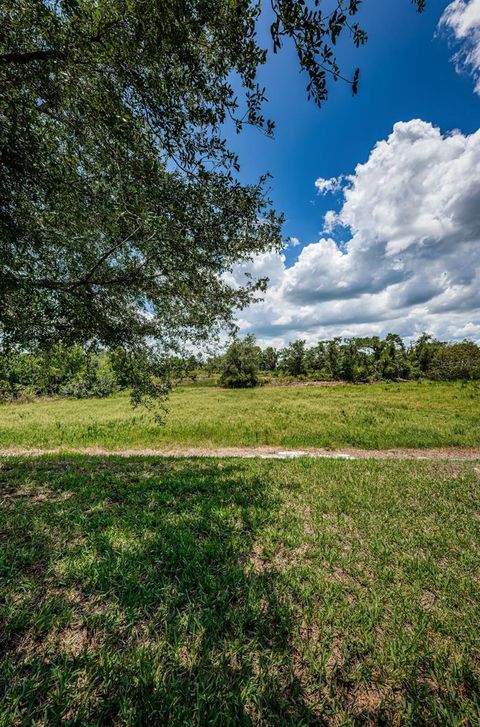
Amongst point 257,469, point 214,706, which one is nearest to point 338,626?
point 214,706

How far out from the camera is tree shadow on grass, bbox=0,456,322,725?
2.37m

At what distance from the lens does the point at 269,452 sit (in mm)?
13375

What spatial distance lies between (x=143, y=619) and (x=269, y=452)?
1060 centimetres

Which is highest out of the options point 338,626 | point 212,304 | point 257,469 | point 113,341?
point 212,304

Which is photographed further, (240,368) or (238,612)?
(240,368)

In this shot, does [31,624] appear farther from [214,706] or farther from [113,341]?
[113,341]

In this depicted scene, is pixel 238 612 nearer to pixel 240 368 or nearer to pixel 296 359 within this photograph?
pixel 240 368

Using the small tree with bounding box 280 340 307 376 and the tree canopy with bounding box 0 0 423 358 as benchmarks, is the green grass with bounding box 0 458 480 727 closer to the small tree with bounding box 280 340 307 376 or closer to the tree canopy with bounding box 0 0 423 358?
the tree canopy with bounding box 0 0 423 358

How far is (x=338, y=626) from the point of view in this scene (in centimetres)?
317

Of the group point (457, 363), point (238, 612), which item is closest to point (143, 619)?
point (238, 612)

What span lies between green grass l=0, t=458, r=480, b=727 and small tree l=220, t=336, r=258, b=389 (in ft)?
169

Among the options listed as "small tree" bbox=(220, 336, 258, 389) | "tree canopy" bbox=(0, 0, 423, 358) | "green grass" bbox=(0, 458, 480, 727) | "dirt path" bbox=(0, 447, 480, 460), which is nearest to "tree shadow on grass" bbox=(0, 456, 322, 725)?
"green grass" bbox=(0, 458, 480, 727)

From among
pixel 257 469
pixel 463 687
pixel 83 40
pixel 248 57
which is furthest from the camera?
pixel 257 469

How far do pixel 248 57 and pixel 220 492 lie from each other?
8441 millimetres
